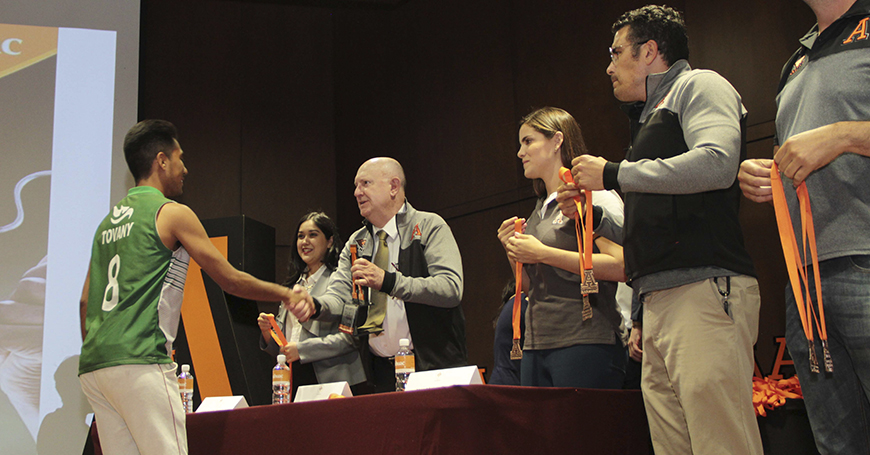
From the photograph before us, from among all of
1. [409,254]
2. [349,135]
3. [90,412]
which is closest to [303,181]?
[349,135]

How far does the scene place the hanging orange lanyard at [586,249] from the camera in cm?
188

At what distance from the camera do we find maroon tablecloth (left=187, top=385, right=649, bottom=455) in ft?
5.62

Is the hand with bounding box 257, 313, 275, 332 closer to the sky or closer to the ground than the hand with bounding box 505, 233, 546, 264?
closer to the ground

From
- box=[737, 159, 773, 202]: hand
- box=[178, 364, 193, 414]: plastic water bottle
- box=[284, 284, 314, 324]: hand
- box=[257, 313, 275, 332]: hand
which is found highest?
box=[737, 159, 773, 202]: hand

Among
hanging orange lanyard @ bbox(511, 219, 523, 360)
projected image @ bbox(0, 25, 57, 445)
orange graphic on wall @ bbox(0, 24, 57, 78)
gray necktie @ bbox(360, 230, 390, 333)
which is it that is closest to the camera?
hanging orange lanyard @ bbox(511, 219, 523, 360)

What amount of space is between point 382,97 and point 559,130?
3591 millimetres

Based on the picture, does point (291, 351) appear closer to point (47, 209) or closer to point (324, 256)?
point (324, 256)

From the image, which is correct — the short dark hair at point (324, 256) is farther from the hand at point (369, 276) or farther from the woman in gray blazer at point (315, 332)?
the hand at point (369, 276)

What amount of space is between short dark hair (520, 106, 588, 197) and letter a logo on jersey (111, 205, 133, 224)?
1402 mm

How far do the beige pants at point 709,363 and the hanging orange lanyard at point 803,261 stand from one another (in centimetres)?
14

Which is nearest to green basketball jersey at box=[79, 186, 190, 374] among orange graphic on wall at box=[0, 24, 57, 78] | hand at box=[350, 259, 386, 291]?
hand at box=[350, 259, 386, 291]

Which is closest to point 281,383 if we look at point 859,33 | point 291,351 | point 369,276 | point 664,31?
point 291,351

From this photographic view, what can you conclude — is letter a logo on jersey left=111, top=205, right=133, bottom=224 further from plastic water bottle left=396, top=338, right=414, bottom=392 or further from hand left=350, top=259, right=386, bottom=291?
plastic water bottle left=396, top=338, right=414, bottom=392

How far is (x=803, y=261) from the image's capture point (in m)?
1.48
